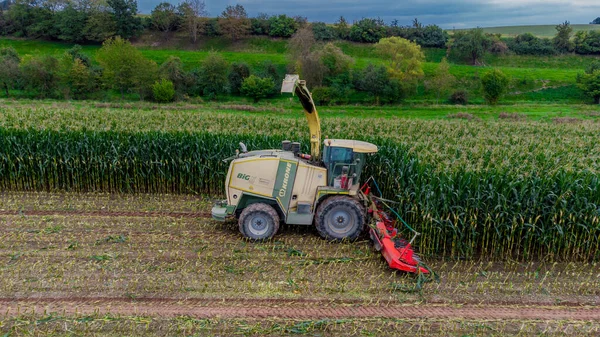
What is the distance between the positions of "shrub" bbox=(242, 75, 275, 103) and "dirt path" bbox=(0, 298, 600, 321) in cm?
4104

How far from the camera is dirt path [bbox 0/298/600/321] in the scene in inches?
289

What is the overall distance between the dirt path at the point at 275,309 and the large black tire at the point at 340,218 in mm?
2703

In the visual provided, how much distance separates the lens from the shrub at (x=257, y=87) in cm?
4725

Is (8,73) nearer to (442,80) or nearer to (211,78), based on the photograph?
(211,78)

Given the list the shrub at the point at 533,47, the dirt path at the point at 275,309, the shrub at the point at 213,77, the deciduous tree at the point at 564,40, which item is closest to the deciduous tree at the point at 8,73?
the shrub at the point at 213,77

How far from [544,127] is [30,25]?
76901 millimetres

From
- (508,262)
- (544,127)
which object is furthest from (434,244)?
(544,127)

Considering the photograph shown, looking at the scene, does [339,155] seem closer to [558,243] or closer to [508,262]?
[508,262]

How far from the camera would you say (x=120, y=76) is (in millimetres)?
46719

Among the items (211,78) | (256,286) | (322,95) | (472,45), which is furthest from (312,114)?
(472,45)

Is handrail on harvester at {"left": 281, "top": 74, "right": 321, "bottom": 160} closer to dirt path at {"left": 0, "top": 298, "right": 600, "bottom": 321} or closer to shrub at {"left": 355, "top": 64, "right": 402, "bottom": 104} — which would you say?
dirt path at {"left": 0, "top": 298, "right": 600, "bottom": 321}

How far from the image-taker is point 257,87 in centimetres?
4722

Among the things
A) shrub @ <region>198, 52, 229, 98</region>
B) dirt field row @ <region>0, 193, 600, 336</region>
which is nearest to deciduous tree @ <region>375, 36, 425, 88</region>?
shrub @ <region>198, 52, 229, 98</region>

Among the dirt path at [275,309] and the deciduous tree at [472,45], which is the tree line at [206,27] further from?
the dirt path at [275,309]
